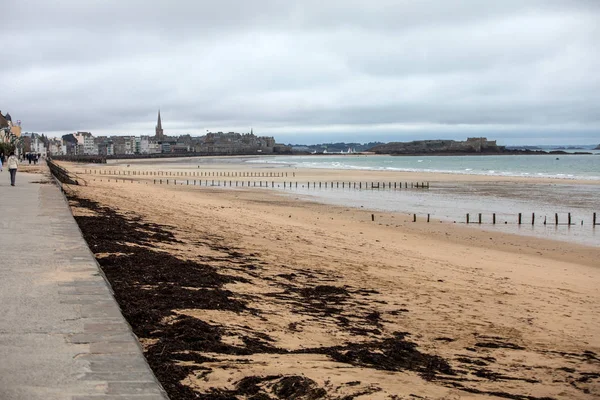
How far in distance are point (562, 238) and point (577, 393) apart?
17.7 metres

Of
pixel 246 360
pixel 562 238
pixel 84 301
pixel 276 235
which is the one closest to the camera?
pixel 246 360

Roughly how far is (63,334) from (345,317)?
3.82 metres

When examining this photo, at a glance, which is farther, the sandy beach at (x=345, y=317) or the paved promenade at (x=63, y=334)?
the sandy beach at (x=345, y=317)

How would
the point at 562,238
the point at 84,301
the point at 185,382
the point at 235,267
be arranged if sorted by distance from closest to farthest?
the point at 185,382, the point at 84,301, the point at 235,267, the point at 562,238

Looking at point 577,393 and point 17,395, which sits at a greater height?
point 17,395

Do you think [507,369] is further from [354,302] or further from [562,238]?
[562,238]

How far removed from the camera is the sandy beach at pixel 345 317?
5508mm

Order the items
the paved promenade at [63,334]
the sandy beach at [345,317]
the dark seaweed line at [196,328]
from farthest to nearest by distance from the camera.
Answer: the sandy beach at [345,317]
the dark seaweed line at [196,328]
the paved promenade at [63,334]

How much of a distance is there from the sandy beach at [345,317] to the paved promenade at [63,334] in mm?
368

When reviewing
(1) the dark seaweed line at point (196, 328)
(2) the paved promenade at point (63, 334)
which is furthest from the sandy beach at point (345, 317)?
(2) the paved promenade at point (63, 334)

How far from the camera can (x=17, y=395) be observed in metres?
3.86

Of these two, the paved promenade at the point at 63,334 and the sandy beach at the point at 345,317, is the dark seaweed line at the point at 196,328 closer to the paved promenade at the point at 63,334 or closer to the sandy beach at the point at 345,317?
the sandy beach at the point at 345,317

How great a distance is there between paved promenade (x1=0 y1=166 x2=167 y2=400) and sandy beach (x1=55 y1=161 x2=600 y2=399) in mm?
368

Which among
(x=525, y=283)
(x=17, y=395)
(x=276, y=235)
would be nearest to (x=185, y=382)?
(x=17, y=395)
